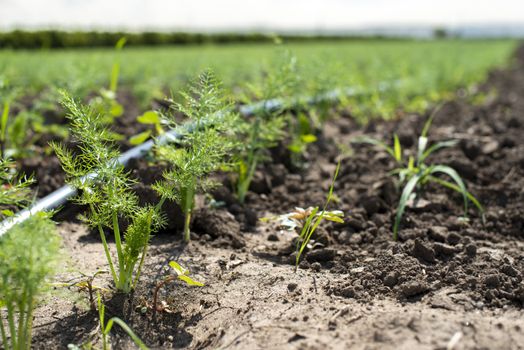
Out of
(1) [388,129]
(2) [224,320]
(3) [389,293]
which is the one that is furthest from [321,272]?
(1) [388,129]

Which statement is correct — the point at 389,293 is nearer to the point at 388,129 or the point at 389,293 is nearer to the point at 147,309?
the point at 147,309

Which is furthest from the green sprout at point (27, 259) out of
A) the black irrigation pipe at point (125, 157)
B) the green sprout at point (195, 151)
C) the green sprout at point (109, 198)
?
the green sprout at point (195, 151)

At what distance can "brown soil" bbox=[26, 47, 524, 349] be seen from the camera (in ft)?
6.00

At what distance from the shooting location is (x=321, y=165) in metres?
4.07

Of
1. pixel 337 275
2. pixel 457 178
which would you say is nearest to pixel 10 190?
pixel 337 275

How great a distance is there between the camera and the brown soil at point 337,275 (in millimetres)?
1830

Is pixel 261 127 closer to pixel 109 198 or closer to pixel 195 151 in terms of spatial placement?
pixel 195 151

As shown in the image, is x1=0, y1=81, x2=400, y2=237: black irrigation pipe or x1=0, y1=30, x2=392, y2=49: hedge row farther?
x1=0, y1=30, x2=392, y2=49: hedge row

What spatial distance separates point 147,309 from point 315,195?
1575 mm

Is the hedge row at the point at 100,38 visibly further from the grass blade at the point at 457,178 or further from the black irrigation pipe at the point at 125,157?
the grass blade at the point at 457,178

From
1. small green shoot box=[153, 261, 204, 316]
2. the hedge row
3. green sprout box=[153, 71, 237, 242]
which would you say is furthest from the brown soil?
the hedge row

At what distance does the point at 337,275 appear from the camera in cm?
240

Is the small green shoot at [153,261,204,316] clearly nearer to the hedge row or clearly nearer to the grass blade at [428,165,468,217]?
the grass blade at [428,165,468,217]

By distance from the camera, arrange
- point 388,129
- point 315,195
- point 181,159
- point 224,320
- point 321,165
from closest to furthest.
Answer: point 224,320, point 181,159, point 315,195, point 321,165, point 388,129
